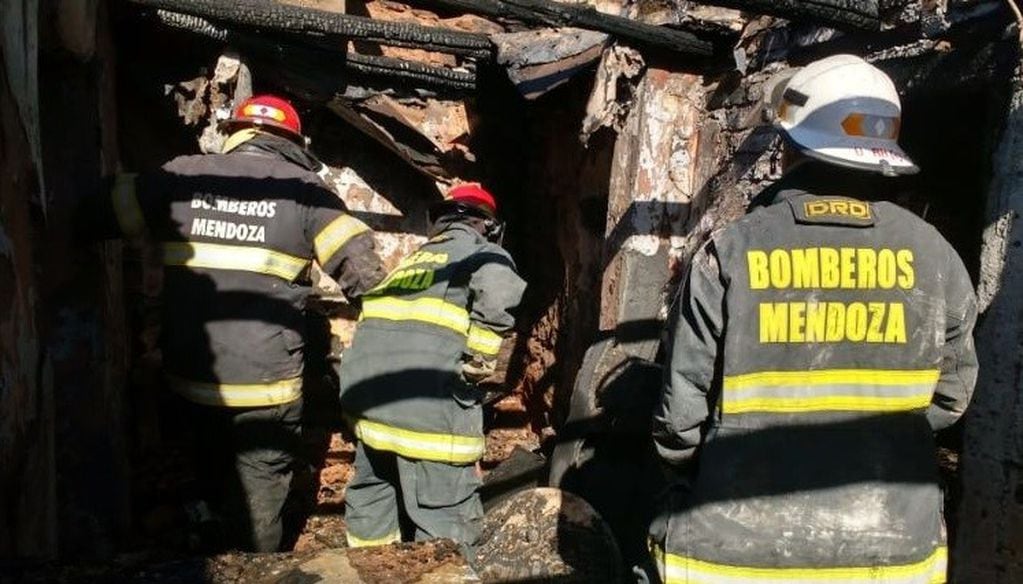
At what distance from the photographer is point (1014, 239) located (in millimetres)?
2555

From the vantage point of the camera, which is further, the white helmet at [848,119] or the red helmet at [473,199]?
the red helmet at [473,199]

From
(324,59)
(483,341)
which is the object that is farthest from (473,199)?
(324,59)

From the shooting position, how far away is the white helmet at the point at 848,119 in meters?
2.06

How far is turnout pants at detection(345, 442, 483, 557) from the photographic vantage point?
3.65 metres

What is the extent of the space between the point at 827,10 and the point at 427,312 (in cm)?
193

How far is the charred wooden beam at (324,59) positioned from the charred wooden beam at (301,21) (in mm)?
128

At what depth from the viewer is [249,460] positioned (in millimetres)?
3758

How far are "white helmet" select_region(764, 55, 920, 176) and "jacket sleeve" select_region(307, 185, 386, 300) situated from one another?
1939 mm

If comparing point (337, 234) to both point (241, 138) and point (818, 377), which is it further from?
point (818, 377)

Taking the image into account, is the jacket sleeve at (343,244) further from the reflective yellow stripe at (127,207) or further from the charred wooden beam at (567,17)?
the charred wooden beam at (567,17)

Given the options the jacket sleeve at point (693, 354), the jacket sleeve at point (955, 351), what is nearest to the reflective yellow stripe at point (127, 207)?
the jacket sleeve at point (693, 354)

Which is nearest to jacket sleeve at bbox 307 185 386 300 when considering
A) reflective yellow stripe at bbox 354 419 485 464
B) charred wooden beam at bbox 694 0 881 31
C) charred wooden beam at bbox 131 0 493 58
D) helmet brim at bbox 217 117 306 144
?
helmet brim at bbox 217 117 306 144

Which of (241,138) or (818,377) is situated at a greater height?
(241,138)

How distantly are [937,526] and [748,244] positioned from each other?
859mm
